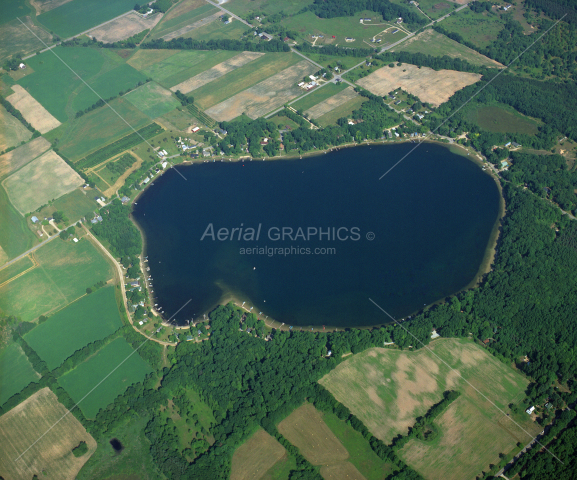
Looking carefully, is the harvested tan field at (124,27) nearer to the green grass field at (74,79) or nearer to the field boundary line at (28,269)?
the green grass field at (74,79)

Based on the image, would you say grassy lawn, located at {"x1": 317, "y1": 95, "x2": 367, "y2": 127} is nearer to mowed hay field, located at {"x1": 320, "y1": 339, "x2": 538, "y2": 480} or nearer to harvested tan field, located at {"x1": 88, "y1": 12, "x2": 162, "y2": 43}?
mowed hay field, located at {"x1": 320, "y1": 339, "x2": 538, "y2": 480}

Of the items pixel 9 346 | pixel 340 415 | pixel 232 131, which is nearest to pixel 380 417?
pixel 340 415

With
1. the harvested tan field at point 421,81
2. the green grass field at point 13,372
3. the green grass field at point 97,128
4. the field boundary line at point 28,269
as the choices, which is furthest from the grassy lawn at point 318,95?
the green grass field at point 13,372

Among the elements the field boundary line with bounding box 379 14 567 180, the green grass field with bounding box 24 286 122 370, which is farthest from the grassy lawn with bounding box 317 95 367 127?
the green grass field with bounding box 24 286 122 370

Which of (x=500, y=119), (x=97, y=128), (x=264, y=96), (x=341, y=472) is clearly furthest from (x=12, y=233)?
(x=500, y=119)

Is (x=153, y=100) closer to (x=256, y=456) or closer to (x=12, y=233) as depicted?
(x=12, y=233)

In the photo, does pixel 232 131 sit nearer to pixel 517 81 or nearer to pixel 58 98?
pixel 58 98

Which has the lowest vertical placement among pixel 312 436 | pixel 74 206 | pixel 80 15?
pixel 312 436
